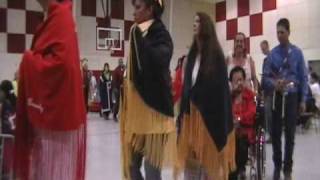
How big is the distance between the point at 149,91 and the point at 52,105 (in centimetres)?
87

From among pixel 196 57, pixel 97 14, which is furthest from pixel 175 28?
pixel 196 57

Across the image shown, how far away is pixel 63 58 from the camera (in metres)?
1.31

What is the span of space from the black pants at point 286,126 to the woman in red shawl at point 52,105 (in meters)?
2.37

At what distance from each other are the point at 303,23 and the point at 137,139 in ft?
25.7

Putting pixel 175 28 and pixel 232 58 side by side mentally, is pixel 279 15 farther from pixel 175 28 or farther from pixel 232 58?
pixel 232 58

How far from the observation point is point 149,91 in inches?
84.6

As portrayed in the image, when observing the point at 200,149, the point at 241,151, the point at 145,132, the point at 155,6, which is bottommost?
the point at 241,151

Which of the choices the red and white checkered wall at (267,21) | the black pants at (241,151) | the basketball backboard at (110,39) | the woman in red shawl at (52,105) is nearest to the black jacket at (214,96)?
the black pants at (241,151)

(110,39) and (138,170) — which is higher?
(110,39)

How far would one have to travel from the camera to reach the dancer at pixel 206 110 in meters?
2.34

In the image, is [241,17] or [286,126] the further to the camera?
[241,17]

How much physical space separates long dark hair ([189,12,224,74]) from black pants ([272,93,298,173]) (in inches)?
50.3

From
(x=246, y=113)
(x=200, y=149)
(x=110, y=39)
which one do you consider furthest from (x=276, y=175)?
(x=110, y=39)

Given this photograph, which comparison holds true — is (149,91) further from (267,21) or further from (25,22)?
(25,22)
